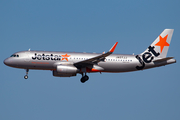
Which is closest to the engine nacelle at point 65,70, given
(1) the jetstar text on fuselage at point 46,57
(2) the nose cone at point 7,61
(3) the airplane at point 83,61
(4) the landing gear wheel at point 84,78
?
(3) the airplane at point 83,61

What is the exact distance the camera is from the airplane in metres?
52.7

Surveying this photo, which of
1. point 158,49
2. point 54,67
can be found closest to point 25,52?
point 54,67

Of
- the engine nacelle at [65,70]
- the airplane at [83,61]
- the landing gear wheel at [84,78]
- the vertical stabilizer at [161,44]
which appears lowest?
the landing gear wheel at [84,78]

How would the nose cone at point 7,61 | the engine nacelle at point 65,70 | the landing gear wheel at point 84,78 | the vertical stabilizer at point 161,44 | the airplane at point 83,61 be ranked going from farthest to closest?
the vertical stabilizer at point 161,44 → the landing gear wheel at point 84,78 → the nose cone at point 7,61 → the airplane at point 83,61 → the engine nacelle at point 65,70

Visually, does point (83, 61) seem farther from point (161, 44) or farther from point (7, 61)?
point (161, 44)

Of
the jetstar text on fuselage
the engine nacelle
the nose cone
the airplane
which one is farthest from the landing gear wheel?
the nose cone

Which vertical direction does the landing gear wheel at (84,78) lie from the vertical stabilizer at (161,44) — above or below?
below

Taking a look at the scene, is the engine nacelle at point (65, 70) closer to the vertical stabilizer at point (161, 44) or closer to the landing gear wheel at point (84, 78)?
the landing gear wheel at point (84, 78)

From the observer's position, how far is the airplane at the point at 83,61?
5272cm

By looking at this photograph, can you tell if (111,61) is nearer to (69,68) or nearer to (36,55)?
(69,68)

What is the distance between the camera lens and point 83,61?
2061 inches

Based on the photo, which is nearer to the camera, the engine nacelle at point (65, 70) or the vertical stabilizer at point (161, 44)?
the engine nacelle at point (65, 70)

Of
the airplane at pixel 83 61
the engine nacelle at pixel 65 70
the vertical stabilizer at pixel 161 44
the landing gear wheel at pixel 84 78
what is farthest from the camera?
the vertical stabilizer at pixel 161 44

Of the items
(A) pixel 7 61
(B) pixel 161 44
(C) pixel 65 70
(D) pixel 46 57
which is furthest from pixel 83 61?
(B) pixel 161 44
